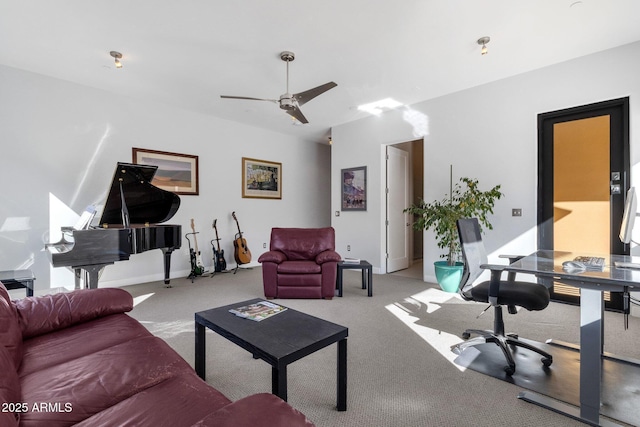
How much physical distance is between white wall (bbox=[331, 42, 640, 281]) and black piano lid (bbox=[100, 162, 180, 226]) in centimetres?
336

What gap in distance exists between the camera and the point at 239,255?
5688 mm

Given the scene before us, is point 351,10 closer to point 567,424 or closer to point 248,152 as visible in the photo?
point 567,424

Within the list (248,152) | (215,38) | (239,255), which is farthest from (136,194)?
(248,152)

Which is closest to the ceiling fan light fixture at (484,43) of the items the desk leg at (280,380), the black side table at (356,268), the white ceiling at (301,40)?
the white ceiling at (301,40)

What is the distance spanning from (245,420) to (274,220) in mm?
5906

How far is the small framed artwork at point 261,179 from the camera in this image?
240 inches

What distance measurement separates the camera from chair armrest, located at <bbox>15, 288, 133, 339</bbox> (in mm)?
1607

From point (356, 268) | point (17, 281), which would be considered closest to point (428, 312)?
point (356, 268)

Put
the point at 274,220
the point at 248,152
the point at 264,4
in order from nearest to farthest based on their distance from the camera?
the point at 264,4 < the point at 248,152 < the point at 274,220

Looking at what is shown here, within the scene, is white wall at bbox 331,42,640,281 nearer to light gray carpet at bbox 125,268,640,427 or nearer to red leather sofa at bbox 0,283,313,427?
light gray carpet at bbox 125,268,640,427

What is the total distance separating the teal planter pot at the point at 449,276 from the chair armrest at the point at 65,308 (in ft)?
11.9

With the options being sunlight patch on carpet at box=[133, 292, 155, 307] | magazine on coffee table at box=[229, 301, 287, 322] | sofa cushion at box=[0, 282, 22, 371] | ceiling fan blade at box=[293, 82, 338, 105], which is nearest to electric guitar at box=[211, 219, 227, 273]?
sunlight patch on carpet at box=[133, 292, 155, 307]

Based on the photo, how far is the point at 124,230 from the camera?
307cm

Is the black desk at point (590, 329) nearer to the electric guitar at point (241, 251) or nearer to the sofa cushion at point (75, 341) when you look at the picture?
the sofa cushion at point (75, 341)
